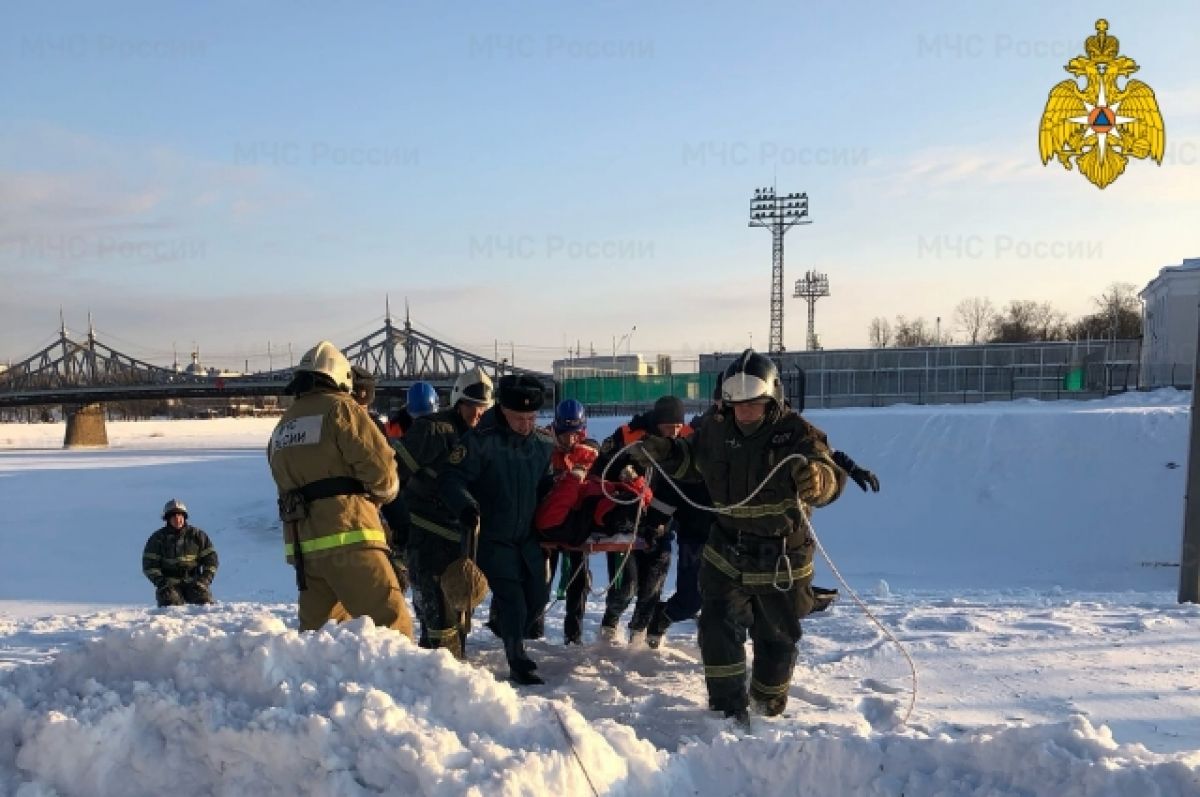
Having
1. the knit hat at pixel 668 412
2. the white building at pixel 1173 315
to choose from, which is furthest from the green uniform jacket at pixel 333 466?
the white building at pixel 1173 315

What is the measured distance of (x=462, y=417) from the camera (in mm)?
5352

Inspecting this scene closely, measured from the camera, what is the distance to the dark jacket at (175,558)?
7.96 metres

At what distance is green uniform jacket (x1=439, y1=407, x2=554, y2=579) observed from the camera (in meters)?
4.92

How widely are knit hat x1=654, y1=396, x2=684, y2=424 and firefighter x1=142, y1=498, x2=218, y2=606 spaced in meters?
4.59

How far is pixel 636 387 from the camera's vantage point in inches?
1206

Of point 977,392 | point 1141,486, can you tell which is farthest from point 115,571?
point 977,392

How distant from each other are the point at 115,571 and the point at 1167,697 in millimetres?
17767

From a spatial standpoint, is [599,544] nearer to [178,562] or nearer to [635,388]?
[178,562]

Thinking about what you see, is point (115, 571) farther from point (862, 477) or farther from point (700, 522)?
point (862, 477)

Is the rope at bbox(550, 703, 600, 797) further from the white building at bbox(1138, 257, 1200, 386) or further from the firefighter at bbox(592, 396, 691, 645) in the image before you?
the white building at bbox(1138, 257, 1200, 386)

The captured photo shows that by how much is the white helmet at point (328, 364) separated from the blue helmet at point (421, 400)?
2256 millimetres

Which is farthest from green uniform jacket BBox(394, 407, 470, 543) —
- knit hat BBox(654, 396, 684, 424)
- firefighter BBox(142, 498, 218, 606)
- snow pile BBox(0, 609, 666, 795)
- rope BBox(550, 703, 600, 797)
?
firefighter BBox(142, 498, 218, 606)

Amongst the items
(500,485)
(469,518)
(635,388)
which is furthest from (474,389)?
(635,388)

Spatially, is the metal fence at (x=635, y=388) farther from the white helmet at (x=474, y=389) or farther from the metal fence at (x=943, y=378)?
the white helmet at (x=474, y=389)
